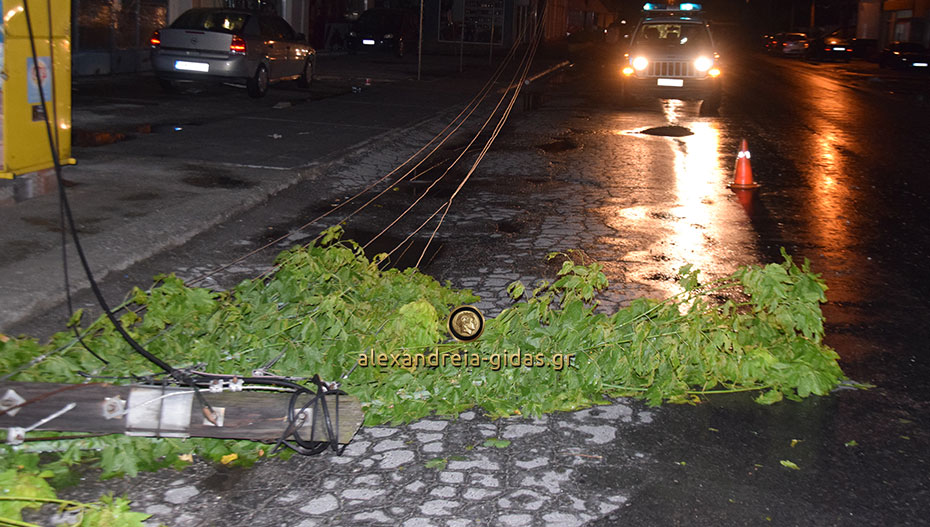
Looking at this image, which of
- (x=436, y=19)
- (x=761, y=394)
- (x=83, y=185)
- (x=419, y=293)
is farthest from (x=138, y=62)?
(x=436, y=19)

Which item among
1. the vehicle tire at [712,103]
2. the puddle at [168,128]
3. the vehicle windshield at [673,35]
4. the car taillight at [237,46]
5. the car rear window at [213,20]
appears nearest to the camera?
the puddle at [168,128]

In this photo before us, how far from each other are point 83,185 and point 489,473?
6.71 metres

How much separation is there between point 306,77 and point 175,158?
422 inches

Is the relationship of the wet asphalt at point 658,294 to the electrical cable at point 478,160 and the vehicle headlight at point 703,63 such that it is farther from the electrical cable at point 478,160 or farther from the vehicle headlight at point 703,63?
the vehicle headlight at point 703,63

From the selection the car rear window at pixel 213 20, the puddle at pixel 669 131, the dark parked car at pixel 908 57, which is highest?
the dark parked car at pixel 908 57

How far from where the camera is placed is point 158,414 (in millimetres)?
3941

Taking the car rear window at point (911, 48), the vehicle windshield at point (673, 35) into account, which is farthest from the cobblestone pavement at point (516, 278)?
the car rear window at point (911, 48)

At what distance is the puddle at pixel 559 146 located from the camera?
555 inches

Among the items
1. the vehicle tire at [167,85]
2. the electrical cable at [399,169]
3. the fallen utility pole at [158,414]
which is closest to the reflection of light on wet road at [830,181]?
the electrical cable at [399,169]

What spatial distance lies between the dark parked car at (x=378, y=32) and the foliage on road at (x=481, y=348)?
3278 cm

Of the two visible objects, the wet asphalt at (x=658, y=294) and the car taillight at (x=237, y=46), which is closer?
the wet asphalt at (x=658, y=294)

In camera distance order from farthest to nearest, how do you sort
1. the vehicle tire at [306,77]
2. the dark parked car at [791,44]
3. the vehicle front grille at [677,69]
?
the dark parked car at [791,44] < the vehicle tire at [306,77] < the vehicle front grille at [677,69]

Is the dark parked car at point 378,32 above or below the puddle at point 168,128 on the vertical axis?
above

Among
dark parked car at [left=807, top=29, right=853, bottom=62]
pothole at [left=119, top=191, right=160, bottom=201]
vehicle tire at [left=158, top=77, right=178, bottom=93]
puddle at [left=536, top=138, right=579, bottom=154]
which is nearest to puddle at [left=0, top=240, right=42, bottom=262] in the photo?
pothole at [left=119, top=191, right=160, bottom=201]
